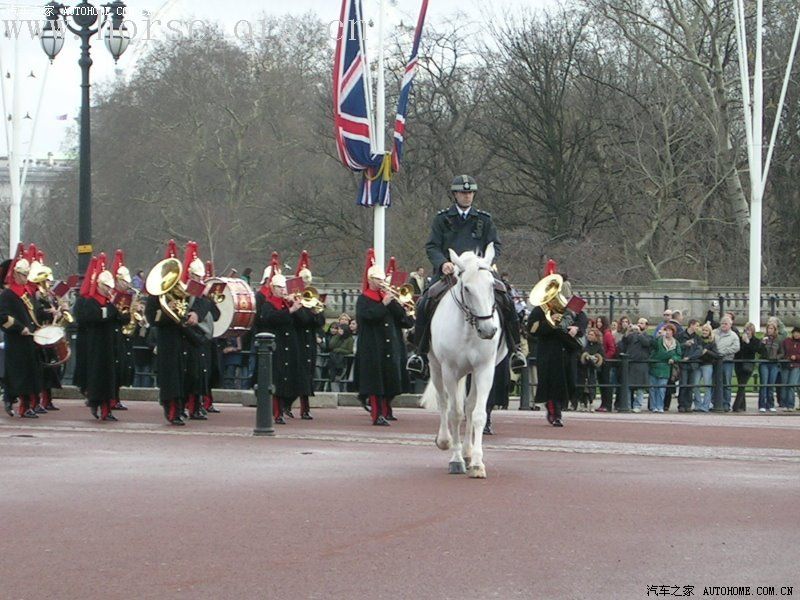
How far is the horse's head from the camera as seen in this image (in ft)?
45.3

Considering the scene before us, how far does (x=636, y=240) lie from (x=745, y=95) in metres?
18.4

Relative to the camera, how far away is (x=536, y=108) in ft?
179

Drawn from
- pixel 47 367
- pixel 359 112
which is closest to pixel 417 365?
pixel 47 367

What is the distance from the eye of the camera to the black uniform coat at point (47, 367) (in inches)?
846

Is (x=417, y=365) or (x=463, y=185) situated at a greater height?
(x=463, y=185)

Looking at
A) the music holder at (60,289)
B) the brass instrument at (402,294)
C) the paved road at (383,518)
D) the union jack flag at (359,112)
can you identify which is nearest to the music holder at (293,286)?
the brass instrument at (402,294)

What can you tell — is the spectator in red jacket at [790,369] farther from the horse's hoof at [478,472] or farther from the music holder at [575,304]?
the horse's hoof at [478,472]

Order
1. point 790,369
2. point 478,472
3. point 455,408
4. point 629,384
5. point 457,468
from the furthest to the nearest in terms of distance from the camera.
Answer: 1. point 790,369
2. point 629,384
3. point 455,408
4. point 457,468
5. point 478,472

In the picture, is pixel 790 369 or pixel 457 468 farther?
pixel 790 369

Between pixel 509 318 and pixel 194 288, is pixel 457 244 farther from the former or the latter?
pixel 194 288

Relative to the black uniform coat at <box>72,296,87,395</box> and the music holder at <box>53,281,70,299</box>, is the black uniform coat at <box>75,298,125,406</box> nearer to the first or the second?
the black uniform coat at <box>72,296,87,395</box>

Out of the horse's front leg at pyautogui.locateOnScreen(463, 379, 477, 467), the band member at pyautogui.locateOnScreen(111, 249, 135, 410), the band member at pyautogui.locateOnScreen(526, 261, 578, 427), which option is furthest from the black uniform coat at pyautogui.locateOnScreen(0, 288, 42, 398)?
the horse's front leg at pyautogui.locateOnScreen(463, 379, 477, 467)

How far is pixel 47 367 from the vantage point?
21859mm

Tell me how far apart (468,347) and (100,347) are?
300 inches
